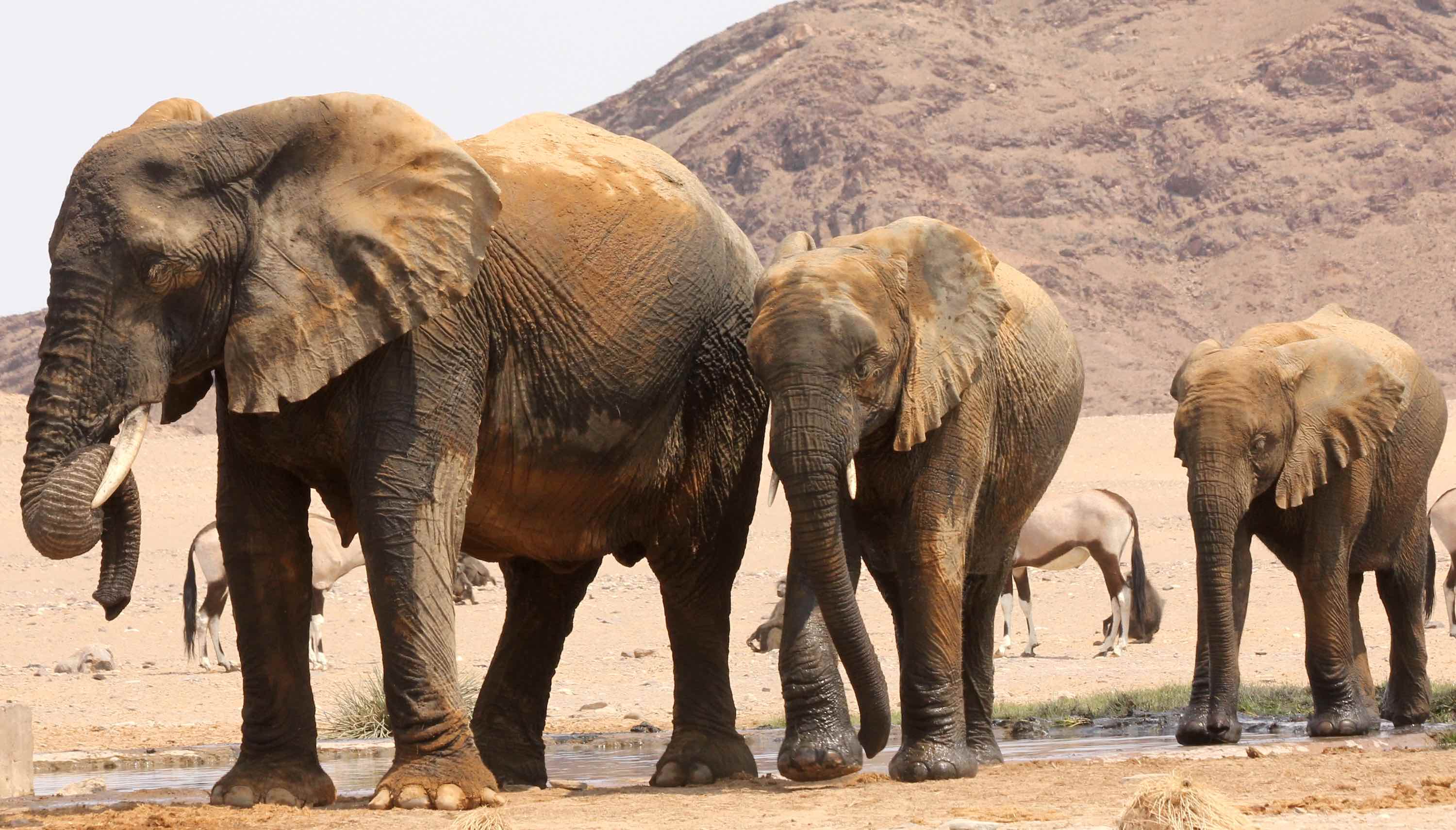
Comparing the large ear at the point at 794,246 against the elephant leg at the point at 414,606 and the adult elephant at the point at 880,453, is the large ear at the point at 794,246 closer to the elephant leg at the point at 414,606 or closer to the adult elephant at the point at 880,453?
the adult elephant at the point at 880,453

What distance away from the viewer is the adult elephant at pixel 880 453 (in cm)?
927

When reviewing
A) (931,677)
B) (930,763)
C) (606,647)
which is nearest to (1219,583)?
(931,677)

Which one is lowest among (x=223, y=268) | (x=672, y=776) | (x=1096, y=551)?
(x=1096, y=551)

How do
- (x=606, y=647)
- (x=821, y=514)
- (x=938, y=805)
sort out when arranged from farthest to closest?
(x=606, y=647), (x=821, y=514), (x=938, y=805)

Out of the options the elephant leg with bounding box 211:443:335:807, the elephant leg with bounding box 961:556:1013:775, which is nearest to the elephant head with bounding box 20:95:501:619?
the elephant leg with bounding box 211:443:335:807

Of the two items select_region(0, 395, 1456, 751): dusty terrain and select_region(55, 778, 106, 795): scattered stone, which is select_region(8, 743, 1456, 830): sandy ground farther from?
select_region(0, 395, 1456, 751): dusty terrain

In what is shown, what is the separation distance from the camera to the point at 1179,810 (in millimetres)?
6898

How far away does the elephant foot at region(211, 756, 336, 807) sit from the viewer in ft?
30.6

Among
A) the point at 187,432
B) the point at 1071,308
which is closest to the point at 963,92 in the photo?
the point at 1071,308

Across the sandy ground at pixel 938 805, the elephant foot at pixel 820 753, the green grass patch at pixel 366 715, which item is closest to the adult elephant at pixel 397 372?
the sandy ground at pixel 938 805

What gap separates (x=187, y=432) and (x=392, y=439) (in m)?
73.7

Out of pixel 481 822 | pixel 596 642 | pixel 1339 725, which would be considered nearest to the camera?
pixel 481 822

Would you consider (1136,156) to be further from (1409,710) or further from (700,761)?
(700,761)

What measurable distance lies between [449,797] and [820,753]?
5.88 ft
